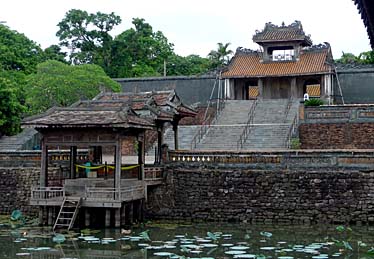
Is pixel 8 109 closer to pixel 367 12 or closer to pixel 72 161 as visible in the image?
pixel 72 161

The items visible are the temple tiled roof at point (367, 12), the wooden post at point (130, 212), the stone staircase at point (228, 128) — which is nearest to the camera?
the temple tiled roof at point (367, 12)

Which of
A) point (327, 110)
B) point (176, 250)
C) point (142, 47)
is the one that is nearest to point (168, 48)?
point (142, 47)

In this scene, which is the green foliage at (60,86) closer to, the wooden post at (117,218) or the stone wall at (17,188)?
the stone wall at (17,188)

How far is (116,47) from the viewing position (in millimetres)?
55125

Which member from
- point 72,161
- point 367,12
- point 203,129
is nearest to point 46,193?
point 72,161

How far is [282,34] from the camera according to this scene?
42.6 m

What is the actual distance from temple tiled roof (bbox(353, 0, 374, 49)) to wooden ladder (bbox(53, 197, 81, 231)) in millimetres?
11877

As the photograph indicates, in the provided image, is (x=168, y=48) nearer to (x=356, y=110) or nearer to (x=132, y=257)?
(x=356, y=110)

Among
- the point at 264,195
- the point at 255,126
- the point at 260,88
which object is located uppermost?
the point at 260,88

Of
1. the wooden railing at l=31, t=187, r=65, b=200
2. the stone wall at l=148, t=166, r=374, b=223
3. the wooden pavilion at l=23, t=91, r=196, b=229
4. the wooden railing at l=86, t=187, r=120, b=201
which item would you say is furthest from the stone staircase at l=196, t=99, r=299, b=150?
the wooden railing at l=31, t=187, r=65, b=200

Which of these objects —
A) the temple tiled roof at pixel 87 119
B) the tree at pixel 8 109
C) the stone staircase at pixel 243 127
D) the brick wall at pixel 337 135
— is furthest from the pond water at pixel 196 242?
the tree at pixel 8 109

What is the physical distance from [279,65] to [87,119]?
23011mm

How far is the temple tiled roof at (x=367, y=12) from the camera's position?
10.9 meters

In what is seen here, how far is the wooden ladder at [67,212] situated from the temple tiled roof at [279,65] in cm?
2189
